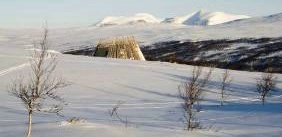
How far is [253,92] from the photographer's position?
4259cm

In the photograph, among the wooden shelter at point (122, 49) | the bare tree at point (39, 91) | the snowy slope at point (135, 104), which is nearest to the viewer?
the bare tree at point (39, 91)

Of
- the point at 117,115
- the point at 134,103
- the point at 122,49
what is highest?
the point at 122,49

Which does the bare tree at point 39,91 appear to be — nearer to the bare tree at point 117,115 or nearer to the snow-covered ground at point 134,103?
the snow-covered ground at point 134,103

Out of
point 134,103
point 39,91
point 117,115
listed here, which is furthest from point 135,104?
point 39,91

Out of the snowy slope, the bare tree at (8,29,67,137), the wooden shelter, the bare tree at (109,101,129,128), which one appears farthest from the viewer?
the wooden shelter

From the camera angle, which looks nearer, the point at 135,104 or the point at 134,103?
the point at 135,104

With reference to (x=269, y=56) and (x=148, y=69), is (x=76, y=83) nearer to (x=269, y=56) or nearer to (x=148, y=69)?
(x=148, y=69)

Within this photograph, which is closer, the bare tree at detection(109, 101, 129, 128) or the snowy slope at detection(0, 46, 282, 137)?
the snowy slope at detection(0, 46, 282, 137)

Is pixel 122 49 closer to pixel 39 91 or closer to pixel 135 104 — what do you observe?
pixel 135 104

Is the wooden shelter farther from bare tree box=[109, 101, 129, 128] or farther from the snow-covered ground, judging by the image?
bare tree box=[109, 101, 129, 128]

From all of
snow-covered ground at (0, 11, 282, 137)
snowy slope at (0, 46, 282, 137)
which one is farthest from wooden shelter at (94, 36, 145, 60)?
snowy slope at (0, 46, 282, 137)

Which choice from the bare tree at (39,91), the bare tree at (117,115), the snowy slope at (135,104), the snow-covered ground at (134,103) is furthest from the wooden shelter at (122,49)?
the bare tree at (117,115)

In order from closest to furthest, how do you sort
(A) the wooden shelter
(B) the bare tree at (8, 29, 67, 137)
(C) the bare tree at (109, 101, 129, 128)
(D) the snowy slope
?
1. (B) the bare tree at (8, 29, 67, 137)
2. (D) the snowy slope
3. (C) the bare tree at (109, 101, 129, 128)
4. (A) the wooden shelter

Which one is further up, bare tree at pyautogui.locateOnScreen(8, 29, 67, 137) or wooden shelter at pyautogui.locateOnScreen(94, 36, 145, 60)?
bare tree at pyautogui.locateOnScreen(8, 29, 67, 137)
